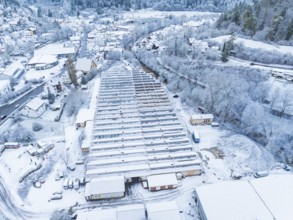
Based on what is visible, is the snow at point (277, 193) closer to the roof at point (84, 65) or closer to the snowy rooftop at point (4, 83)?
the roof at point (84, 65)

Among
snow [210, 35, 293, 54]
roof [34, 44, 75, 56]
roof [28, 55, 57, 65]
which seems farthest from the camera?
roof [34, 44, 75, 56]

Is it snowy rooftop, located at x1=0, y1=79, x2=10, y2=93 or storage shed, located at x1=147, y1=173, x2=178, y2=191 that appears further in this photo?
snowy rooftop, located at x1=0, y1=79, x2=10, y2=93

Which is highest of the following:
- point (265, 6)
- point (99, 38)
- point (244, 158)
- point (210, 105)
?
point (265, 6)

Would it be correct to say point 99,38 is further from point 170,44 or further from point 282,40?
point 282,40

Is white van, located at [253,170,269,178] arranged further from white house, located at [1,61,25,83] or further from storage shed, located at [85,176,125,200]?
white house, located at [1,61,25,83]

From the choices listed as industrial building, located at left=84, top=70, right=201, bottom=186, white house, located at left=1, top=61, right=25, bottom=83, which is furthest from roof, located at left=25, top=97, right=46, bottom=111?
white house, located at left=1, top=61, right=25, bottom=83

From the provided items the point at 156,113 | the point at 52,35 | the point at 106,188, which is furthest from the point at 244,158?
the point at 52,35
